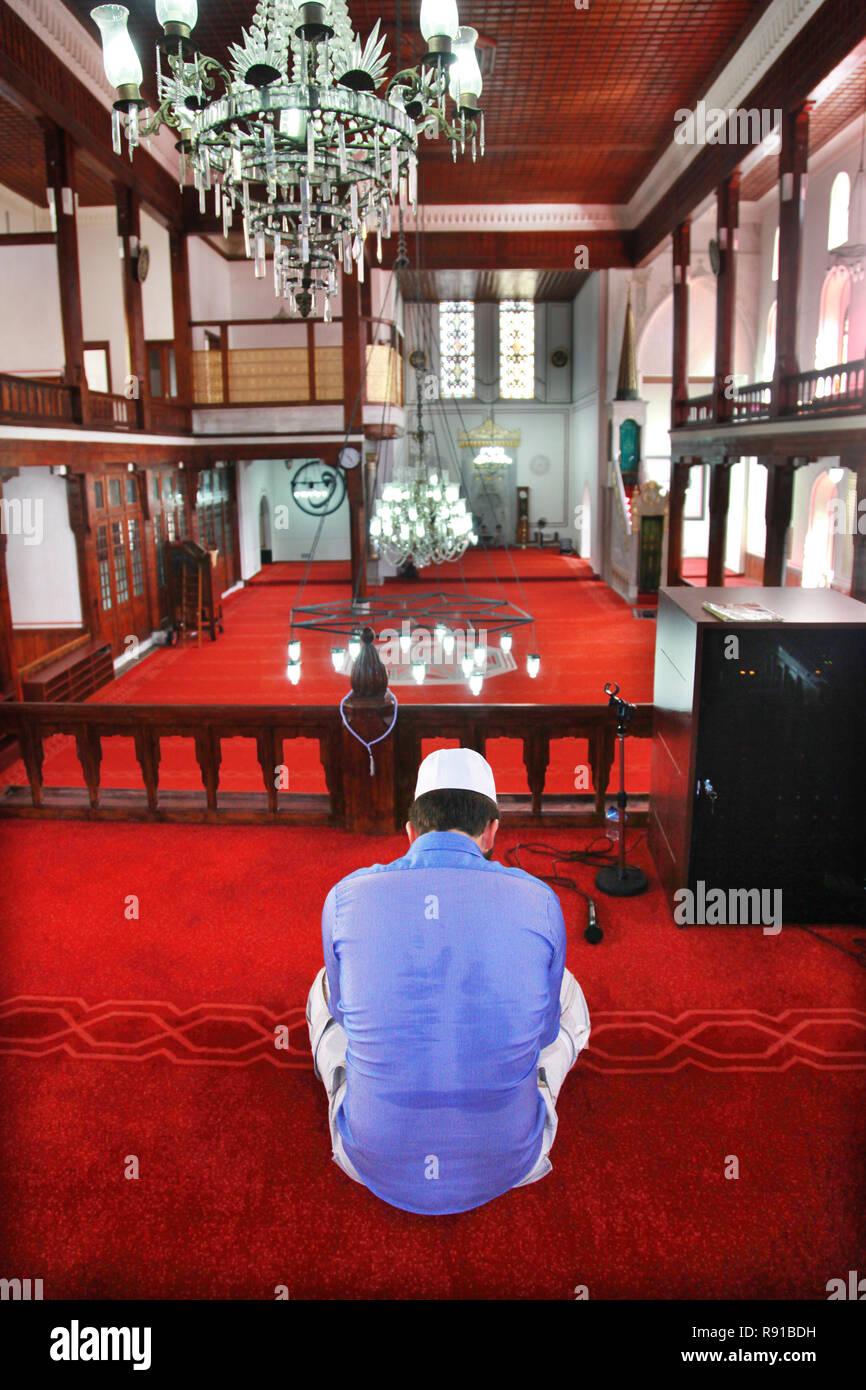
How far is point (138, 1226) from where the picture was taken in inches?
96.5

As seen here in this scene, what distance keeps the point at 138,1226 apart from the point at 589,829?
3.04m

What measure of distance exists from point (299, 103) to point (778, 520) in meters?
7.08

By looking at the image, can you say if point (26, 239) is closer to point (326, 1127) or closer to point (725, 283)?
point (725, 283)

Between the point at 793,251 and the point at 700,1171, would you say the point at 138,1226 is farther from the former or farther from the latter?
the point at 793,251

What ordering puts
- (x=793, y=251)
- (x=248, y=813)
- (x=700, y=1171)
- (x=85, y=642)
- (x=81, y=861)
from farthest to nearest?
(x=85, y=642), (x=793, y=251), (x=248, y=813), (x=81, y=861), (x=700, y=1171)

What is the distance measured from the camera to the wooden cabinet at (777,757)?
376 centimetres

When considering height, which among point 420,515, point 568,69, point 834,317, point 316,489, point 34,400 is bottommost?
point 420,515

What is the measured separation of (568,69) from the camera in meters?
10.2

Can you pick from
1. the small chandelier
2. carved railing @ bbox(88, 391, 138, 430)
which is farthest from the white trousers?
the small chandelier

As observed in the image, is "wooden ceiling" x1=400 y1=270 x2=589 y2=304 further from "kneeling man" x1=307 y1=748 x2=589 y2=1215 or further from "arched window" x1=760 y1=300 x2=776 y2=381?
"kneeling man" x1=307 y1=748 x2=589 y2=1215

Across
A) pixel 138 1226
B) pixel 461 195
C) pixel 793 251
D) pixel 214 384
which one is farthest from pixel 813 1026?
pixel 461 195

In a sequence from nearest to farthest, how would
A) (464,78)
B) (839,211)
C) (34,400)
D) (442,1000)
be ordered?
(442,1000) < (464,78) < (34,400) < (839,211)

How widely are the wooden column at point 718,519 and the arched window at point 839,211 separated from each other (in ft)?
13.7

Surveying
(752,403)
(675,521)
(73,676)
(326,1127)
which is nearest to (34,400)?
(73,676)
